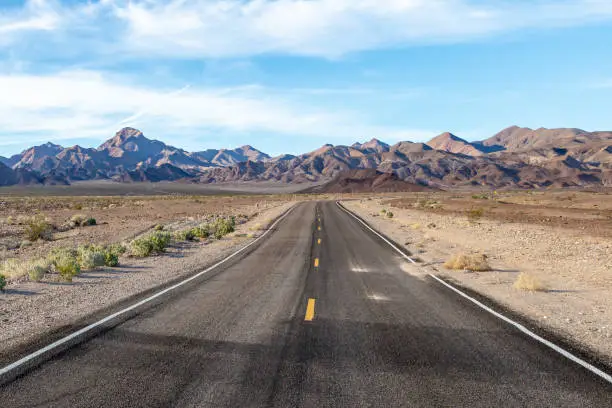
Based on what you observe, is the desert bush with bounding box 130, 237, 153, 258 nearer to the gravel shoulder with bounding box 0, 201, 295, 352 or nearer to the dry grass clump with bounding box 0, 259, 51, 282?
the gravel shoulder with bounding box 0, 201, 295, 352

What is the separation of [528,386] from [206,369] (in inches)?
161

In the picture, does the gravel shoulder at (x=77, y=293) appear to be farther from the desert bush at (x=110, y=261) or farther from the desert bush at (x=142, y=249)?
the desert bush at (x=142, y=249)

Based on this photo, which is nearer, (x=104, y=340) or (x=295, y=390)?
(x=295, y=390)

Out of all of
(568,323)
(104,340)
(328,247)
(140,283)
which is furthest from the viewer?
(328,247)

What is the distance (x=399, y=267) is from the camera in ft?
52.2

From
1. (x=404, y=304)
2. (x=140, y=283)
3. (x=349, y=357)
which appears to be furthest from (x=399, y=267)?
(x=349, y=357)

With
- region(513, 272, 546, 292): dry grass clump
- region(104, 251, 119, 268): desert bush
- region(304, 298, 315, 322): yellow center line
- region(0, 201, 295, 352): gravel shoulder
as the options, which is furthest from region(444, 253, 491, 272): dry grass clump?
region(104, 251, 119, 268): desert bush

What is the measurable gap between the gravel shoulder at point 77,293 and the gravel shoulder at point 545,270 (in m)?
8.13

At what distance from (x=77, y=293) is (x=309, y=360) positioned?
24.1 ft

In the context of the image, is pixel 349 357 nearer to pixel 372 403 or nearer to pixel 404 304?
pixel 372 403

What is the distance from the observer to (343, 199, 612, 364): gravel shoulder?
8.98 meters

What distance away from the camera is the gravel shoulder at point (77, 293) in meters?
8.27

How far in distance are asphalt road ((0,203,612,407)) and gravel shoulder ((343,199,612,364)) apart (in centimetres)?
133

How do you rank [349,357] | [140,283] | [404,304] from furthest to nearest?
[140,283] < [404,304] < [349,357]
